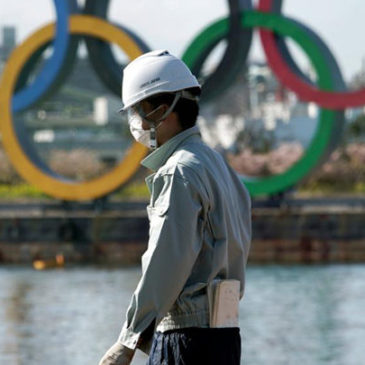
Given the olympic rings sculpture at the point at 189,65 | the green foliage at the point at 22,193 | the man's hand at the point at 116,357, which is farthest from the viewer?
the green foliage at the point at 22,193

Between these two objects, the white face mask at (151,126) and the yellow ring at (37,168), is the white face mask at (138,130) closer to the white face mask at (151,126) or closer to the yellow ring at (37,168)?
the white face mask at (151,126)

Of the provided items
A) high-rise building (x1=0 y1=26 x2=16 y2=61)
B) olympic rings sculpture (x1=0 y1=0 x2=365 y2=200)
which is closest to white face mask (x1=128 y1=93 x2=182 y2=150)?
olympic rings sculpture (x1=0 y1=0 x2=365 y2=200)

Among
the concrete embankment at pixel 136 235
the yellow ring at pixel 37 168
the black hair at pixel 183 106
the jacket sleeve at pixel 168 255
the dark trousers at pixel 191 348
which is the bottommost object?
the concrete embankment at pixel 136 235

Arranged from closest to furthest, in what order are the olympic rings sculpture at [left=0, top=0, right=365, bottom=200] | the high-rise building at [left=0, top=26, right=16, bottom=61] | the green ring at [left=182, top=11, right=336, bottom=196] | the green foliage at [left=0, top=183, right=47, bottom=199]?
the green ring at [left=182, top=11, right=336, bottom=196] < the olympic rings sculpture at [left=0, top=0, right=365, bottom=200] < the green foliage at [left=0, top=183, right=47, bottom=199] < the high-rise building at [left=0, top=26, right=16, bottom=61]

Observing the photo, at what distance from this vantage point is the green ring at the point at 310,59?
78.9 feet

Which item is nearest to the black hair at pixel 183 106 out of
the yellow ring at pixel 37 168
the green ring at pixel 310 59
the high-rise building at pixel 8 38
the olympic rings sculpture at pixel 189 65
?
the olympic rings sculpture at pixel 189 65

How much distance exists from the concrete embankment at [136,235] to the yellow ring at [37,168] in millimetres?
444

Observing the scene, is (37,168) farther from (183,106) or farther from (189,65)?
(183,106)

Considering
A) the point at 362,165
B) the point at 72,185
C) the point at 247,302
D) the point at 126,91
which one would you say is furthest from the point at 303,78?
the point at 126,91

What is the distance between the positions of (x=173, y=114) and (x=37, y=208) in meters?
22.4

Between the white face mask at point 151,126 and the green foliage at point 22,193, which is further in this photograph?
the green foliage at point 22,193

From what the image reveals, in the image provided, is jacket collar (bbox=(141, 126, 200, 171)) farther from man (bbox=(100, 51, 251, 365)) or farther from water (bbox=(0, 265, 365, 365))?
water (bbox=(0, 265, 365, 365))

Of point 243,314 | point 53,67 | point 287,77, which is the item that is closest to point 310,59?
point 287,77

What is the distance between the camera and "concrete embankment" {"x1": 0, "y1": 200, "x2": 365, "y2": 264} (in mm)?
23406
